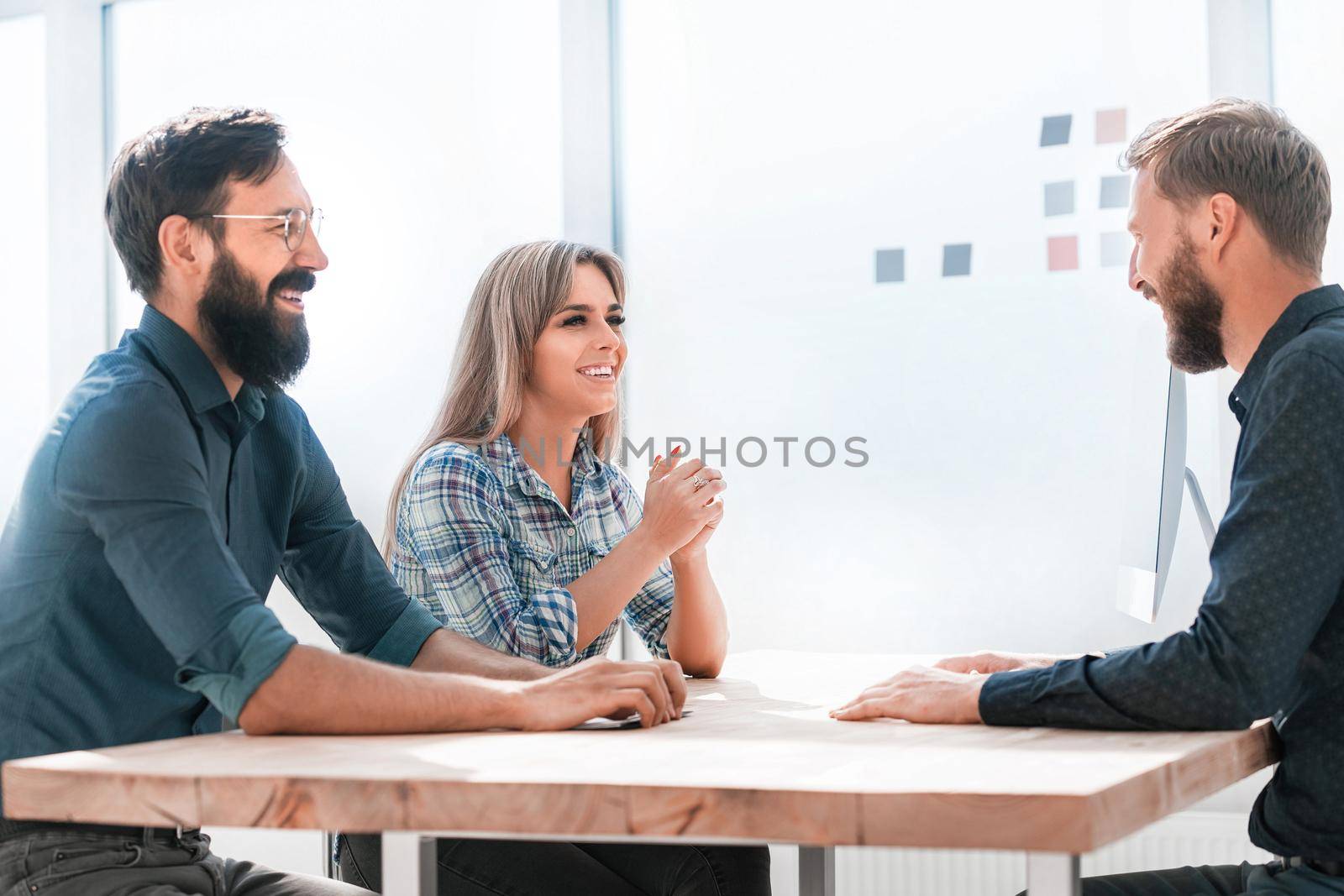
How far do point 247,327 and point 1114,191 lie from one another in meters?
2.25

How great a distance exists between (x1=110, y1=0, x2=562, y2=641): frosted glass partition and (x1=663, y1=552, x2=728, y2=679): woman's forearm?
1637 millimetres

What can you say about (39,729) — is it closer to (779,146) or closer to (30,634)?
(30,634)

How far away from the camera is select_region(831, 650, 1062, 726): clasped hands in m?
1.35

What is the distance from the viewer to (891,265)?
3.28 metres

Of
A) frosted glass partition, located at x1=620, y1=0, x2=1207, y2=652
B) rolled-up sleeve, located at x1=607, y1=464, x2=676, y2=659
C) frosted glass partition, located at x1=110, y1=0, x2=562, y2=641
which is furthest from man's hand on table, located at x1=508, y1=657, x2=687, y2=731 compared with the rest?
frosted glass partition, located at x1=110, y1=0, x2=562, y2=641

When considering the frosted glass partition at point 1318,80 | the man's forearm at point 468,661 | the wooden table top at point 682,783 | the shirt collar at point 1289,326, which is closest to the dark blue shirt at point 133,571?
the wooden table top at point 682,783

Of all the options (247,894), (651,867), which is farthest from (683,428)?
(247,894)

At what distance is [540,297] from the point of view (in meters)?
2.42

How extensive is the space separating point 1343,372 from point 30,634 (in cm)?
138

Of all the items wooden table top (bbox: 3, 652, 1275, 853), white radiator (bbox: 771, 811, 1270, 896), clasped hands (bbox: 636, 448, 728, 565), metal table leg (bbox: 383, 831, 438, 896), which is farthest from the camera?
white radiator (bbox: 771, 811, 1270, 896)

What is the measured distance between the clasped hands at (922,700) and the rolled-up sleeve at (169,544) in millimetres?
618

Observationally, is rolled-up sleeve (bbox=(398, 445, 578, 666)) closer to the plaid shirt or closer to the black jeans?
the plaid shirt

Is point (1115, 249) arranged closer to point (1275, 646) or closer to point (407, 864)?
point (1275, 646)

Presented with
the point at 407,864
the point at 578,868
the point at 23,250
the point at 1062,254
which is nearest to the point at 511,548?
the point at 578,868
